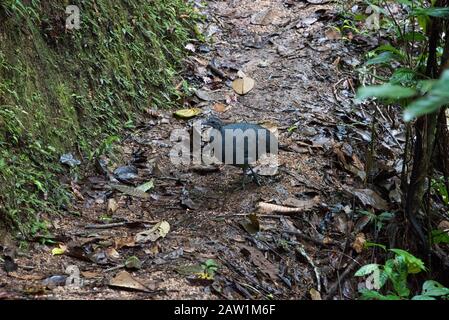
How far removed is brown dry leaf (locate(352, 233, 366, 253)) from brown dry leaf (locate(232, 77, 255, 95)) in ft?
7.53

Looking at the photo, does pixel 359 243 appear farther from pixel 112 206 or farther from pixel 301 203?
pixel 112 206

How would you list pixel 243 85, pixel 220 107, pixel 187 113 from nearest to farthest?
pixel 187 113 → pixel 220 107 → pixel 243 85

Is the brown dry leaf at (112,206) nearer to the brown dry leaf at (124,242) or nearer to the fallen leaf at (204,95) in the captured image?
the brown dry leaf at (124,242)

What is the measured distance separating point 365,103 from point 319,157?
1274 millimetres

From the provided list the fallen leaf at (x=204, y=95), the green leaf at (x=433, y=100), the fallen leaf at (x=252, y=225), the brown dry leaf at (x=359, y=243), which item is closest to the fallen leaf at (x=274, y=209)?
the fallen leaf at (x=252, y=225)

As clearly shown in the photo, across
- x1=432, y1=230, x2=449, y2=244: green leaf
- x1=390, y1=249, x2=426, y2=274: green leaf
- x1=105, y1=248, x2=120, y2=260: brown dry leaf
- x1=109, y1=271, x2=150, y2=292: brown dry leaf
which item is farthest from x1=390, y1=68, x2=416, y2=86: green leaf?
x1=105, y1=248, x2=120, y2=260: brown dry leaf

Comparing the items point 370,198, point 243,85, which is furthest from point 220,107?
point 370,198

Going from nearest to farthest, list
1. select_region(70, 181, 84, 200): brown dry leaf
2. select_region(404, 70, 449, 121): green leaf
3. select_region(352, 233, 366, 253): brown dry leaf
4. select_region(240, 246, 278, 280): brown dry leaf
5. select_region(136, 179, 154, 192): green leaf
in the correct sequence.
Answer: select_region(404, 70, 449, 121): green leaf
select_region(240, 246, 278, 280): brown dry leaf
select_region(352, 233, 366, 253): brown dry leaf
select_region(70, 181, 84, 200): brown dry leaf
select_region(136, 179, 154, 192): green leaf

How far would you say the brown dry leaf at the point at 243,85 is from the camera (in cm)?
548

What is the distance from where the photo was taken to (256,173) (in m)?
4.12

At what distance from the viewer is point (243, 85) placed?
18.1 ft

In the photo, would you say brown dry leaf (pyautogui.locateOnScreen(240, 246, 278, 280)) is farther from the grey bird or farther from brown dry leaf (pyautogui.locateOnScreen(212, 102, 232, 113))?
brown dry leaf (pyautogui.locateOnScreen(212, 102, 232, 113))

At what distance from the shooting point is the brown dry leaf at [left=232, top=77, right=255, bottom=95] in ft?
18.0

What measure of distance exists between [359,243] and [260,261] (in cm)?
77
